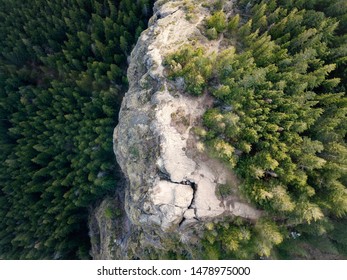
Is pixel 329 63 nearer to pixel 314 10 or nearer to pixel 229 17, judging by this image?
pixel 314 10

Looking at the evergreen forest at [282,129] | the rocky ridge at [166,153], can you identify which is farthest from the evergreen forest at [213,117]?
the rocky ridge at [166,153]

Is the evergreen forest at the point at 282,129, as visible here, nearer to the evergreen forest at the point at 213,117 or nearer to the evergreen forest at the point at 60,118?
the evergreen forest at the point at 213,117

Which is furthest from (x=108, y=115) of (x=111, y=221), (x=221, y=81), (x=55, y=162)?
(x=221, y=81)

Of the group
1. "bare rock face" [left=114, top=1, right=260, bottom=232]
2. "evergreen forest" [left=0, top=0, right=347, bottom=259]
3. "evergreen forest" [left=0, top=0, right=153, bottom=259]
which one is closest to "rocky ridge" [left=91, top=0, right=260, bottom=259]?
"bare rock face" [left=114, top=1, right=260, bottom=232]

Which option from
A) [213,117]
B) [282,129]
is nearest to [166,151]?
[213,117]

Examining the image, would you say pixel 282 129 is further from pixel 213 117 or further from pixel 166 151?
pixel 166 151

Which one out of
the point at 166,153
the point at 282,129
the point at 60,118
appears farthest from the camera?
the point at 60,118

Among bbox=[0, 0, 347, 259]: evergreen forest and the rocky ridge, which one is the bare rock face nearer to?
the rocky ridge
